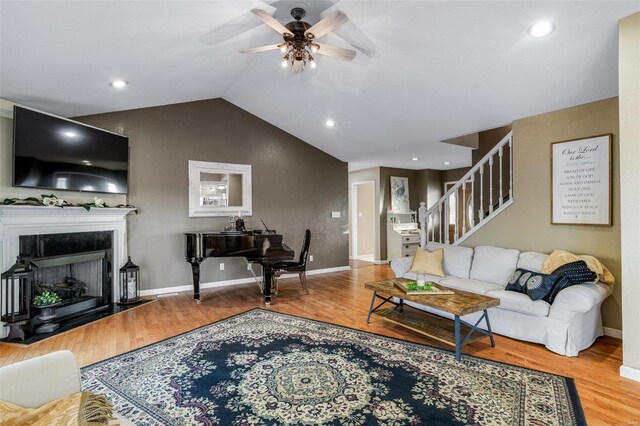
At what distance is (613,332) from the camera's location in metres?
3.34

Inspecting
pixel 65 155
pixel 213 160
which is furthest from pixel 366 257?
pixel 65 155

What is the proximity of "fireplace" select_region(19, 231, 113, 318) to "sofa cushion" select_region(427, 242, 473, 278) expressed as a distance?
4.60 m

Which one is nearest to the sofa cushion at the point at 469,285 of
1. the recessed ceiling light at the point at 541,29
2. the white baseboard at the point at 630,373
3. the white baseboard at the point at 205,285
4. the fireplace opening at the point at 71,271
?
the white baseboard at the point at 630,373

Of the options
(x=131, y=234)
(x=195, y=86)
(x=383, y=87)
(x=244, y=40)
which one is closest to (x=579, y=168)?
(x=383, y=87)

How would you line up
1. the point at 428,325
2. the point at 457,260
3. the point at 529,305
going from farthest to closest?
the point at 457,260 → the point at 428,325 → the point at 529,305

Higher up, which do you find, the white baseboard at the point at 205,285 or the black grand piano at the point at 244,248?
the black grand piano at the point at 244,248

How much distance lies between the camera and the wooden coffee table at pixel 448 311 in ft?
9.00

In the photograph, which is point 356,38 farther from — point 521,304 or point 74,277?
point 74,277

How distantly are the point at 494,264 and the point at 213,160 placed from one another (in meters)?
4.52

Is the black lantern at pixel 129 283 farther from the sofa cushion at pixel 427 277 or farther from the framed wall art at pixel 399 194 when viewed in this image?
the framed wall art at pixel 399 194

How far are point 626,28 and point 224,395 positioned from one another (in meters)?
3.99

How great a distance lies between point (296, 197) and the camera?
645cm

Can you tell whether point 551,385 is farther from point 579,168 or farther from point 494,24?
point 494,24

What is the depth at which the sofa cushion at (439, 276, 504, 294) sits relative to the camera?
3602 mm
